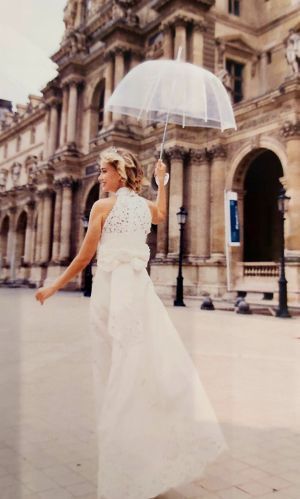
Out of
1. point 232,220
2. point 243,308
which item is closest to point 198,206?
point 232,220

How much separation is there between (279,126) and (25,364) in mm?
16871

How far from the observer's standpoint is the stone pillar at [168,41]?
26094 mm

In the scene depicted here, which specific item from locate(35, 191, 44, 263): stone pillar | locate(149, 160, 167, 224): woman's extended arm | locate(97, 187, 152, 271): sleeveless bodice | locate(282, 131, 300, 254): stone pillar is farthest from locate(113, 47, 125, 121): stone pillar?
locate(97, 187, 152, 271): sleeveless bodice

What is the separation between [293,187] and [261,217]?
31.5ft

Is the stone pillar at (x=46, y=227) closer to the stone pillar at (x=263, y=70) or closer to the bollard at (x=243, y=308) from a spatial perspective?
the stone pillar at (x=263, y=70)

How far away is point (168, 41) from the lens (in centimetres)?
2617

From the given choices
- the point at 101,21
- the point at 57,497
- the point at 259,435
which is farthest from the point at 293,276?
the point at 101,21

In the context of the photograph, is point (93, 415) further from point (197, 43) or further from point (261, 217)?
point (261, 217)

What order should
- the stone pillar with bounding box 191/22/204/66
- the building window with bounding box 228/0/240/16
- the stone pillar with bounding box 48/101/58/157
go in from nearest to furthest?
the stone pillar with bounding box 191/22/204/66, the building window with bounding box 228/0/240/16, the stone pillar with bounding box 48/101/58/157

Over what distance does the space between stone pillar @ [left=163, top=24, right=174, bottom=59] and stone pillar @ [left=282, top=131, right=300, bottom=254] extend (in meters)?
9.25

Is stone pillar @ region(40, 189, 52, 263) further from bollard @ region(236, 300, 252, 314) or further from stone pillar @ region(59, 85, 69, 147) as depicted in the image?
bollard @ region(236, 300, 252, 314)

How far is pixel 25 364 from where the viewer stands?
7.02 meters

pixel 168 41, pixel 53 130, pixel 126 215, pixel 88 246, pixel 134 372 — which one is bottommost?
pixel 134 372

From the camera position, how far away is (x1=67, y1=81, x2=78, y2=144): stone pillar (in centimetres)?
3390
